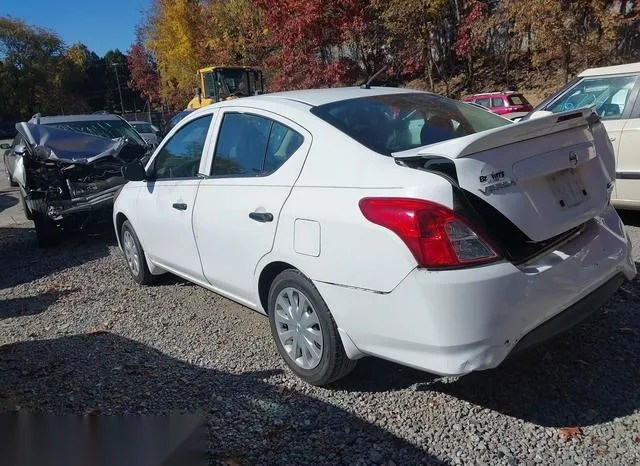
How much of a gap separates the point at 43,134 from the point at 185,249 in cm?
497

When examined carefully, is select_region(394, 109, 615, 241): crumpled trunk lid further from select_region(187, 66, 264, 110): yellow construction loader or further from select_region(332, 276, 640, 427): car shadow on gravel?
select_region(187, 66, 264, 110): yellow construction loader

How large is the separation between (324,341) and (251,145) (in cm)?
139

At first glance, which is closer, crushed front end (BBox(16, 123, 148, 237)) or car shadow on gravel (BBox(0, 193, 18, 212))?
crushed front end (BBox(16, 123, 148, 237))

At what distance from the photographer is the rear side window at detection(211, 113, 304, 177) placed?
10.9 ft

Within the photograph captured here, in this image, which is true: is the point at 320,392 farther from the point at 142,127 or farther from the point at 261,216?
the point at 142,127

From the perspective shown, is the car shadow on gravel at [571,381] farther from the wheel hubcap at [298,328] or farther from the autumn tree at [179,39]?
the autumn tree at [179,39]

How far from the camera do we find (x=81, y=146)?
26.1 feet

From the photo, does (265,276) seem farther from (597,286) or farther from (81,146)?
(81,146)

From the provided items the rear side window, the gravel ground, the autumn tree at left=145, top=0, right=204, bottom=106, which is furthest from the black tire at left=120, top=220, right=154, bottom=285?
the autumn tree at left=145, top=0, right=204, bottom=106

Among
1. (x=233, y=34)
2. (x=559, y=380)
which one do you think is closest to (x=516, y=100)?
(x=559, y=380)

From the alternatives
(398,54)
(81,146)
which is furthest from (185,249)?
(398,54)

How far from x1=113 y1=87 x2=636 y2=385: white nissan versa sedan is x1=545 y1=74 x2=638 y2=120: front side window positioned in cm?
294

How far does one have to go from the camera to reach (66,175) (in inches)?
293

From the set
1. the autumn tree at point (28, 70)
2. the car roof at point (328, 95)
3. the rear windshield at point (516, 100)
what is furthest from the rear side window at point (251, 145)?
the autumn tree at point (28, 70)
